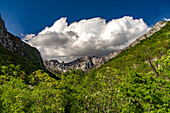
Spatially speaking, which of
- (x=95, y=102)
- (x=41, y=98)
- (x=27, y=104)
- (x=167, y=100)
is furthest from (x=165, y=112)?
(x=27, y=104)

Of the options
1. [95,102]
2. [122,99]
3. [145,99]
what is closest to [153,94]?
[145,99]

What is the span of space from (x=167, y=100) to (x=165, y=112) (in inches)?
51.8

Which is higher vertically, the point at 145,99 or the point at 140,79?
the point at 140,79

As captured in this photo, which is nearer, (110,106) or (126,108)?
(126,108)

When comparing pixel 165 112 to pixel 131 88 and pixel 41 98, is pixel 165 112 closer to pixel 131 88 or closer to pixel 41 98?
pixel 131 88

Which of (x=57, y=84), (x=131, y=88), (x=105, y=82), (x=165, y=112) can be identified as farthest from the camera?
(x=57, y=84)

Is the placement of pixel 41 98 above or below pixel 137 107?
above

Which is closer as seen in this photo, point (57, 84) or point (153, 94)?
point (153, 94)

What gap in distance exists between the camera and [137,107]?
16.4 m

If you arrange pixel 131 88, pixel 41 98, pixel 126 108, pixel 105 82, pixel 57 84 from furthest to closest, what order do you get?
pixel 57 84
pixel 105 82
pixel 41 98
pixel 131 88
pixel 126 108

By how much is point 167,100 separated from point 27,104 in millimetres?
18586

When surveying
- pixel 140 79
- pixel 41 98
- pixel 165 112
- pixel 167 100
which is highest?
pixel 140 79

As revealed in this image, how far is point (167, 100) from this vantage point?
1303 cm

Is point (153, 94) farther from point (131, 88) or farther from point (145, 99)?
point (131, 88)
